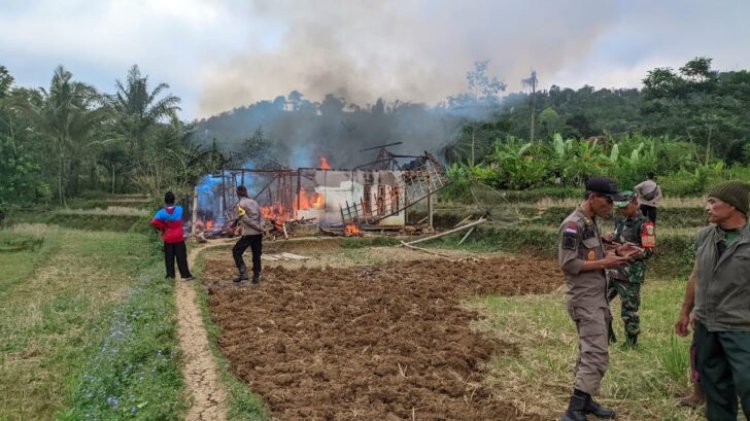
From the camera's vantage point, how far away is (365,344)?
6.11 metres

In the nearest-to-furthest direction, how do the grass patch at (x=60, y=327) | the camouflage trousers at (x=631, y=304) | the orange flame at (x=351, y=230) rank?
the grass patch at (x=60, y=327)
the camouflage trousers at (x=631, y=304)
the orange flame at (x=351, y=230)

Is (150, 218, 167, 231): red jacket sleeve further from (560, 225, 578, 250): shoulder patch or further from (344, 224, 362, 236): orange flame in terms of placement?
(344, 224, 362, 236): orange flame

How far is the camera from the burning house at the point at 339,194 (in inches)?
727

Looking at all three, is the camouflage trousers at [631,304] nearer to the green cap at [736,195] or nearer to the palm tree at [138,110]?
the green cap at [736,195]

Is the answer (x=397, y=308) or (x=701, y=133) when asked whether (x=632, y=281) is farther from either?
(x=701, y=133)

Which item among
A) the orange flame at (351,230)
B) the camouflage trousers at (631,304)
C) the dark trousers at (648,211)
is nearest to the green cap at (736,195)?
the camouflage trousers at (631,304)

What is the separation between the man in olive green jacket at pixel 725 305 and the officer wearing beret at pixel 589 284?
56 centimetres

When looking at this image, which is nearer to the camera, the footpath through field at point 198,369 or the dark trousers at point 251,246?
the footpath through field at point 198,369

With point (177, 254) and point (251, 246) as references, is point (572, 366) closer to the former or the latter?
point (251, 246)

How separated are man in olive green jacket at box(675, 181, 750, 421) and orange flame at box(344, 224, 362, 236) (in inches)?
594

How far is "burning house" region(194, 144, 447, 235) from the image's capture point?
18.5 metres

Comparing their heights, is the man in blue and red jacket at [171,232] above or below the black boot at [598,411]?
above

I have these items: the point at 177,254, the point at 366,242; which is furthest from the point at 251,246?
the point at 366,242

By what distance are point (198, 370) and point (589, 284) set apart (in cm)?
367
